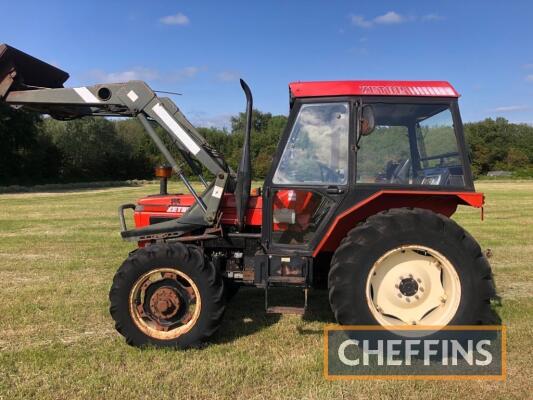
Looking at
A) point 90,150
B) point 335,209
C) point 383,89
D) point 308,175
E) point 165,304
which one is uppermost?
point 90,150

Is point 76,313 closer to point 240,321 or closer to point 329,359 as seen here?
point 240,321

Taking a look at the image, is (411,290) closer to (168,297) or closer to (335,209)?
(335,209)

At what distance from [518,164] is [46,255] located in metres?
53.9

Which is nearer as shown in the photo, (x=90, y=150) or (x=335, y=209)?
(x=335, y=209)

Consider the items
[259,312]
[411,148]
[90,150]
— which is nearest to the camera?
[411,148]

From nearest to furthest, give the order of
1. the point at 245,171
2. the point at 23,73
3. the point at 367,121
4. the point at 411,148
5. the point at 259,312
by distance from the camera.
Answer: the point at 367,121 → the point at 245,171 → the point at 411,148 → the point at 23,73 → the point at 259,312

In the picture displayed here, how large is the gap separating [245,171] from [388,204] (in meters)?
1.32

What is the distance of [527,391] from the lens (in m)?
3.38

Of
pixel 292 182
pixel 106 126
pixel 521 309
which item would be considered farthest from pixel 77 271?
pixel 106 126

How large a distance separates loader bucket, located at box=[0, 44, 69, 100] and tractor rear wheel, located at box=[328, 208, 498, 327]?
3335mm

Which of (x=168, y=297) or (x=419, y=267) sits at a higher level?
(x=419, y=267)

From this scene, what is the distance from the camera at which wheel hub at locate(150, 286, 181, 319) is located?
4.08 m

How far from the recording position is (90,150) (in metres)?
47.7

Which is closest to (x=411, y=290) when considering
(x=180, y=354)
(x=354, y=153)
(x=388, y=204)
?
(x=388, y=204)
